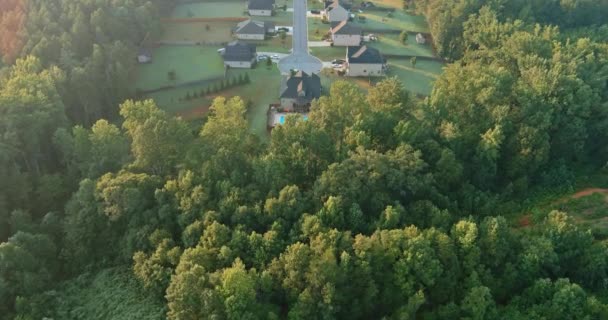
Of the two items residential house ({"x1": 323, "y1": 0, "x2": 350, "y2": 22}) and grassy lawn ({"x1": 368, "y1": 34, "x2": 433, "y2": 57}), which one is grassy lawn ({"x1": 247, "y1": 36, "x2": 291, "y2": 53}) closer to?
residential house ({"x1": 323, "y1": 0, "x2": 350, "y2": 22})

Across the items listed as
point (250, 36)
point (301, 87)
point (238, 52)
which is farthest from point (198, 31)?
point (301, 87)

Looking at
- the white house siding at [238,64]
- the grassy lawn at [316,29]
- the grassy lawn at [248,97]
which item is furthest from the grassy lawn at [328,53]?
the white house siding at [238,64]

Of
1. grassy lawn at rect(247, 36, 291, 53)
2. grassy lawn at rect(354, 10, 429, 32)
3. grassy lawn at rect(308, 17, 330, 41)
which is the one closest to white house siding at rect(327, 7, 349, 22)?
grassy lawn at rect(308, 17, 330, 41)

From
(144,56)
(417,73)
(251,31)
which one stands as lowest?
(417,73)

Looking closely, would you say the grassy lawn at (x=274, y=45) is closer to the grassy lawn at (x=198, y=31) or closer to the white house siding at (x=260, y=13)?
the grassy lawn at (x=198, y=31)

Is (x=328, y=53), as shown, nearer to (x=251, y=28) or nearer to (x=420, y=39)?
(x=251, y=28)
